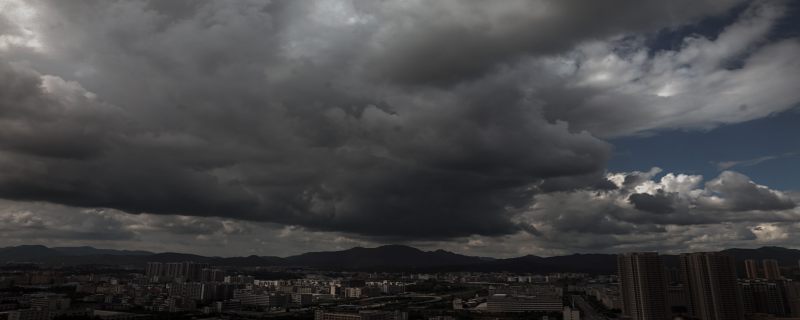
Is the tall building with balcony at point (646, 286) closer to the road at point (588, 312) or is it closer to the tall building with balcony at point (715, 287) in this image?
the tall building with balcony at point (715, 287)

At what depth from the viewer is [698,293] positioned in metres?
122

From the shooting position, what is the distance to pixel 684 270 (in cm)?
12950

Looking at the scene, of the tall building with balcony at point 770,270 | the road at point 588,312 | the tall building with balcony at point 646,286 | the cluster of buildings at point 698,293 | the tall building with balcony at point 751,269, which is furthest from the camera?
the tall building with balcony at point 751,269

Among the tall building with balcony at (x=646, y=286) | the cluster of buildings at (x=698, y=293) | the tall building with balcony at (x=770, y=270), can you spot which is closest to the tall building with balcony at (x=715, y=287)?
the cluster of buildings at (x=698, y=293)

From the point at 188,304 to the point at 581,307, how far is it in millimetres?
130564

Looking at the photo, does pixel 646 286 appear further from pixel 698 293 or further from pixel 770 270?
pixel 770 270

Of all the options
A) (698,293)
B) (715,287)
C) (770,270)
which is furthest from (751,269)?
(715,287)

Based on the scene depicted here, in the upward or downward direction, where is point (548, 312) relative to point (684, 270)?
downward

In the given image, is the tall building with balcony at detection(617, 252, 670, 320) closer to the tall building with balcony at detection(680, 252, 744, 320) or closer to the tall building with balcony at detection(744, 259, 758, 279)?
the tall building with balcony at detection(680, 252, 744, 320)

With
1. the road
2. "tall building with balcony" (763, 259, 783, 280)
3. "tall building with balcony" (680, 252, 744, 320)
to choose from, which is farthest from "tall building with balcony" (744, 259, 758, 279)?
"tall building with balcony" (680, 252, 744, 320)

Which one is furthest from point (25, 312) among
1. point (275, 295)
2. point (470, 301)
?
point (470, 301)

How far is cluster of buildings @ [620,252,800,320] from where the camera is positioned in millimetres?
117250

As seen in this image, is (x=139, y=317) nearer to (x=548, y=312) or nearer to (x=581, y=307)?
(x=548, y=312)

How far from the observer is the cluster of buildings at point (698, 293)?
4616 inches
